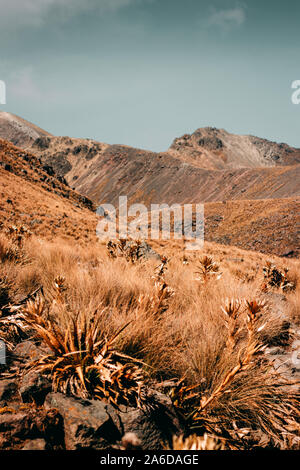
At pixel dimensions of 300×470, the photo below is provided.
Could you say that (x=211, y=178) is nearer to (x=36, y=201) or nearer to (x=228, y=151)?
(x=228, y=151)

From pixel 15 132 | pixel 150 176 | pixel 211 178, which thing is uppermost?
pixel 15 132

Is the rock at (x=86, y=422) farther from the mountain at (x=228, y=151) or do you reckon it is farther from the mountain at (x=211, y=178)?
the mountain at (x=228, y=151)

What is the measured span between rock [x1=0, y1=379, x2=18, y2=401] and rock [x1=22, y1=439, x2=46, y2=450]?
390 mm

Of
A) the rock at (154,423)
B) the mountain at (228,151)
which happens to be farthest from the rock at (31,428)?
the mountain at (228,151)

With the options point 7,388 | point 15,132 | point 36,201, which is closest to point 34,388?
point 7,388

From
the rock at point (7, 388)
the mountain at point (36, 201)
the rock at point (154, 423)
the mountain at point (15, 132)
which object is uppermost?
the mountain at point (15, 132)

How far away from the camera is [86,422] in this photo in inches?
52.3

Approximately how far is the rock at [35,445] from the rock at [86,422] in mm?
132

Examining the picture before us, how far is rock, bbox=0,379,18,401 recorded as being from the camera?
151 cm

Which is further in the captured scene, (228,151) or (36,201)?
(228,151)

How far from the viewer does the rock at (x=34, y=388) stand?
4.97 feet

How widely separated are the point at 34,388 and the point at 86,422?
0.47 metres

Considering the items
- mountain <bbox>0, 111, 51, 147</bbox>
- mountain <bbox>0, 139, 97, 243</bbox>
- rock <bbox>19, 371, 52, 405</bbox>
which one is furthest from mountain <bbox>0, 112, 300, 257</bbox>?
mountain <bbox>0, 111, 51, 147</bbox>
